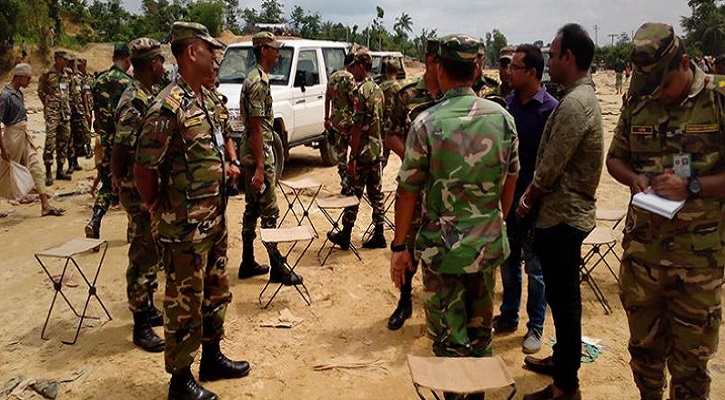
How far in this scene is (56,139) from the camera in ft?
30.1

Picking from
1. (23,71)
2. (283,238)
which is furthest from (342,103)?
(23,71)

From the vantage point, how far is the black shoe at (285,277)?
16.2 ft

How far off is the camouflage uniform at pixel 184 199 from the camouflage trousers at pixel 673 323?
7.35ft

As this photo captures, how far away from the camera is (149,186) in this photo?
295cm

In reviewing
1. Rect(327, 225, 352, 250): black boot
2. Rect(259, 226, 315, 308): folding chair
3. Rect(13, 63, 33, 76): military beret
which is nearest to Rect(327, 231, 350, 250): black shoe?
Rect(327, 225, 352, 250): black boot

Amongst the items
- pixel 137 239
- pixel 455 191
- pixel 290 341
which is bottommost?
pixel 290 341

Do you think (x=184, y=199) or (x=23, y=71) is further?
(x=23, y=71)

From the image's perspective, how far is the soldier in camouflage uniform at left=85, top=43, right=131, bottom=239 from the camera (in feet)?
17.0

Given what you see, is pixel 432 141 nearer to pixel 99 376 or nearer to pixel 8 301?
pixel 99 376

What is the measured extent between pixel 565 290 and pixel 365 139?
302 cm

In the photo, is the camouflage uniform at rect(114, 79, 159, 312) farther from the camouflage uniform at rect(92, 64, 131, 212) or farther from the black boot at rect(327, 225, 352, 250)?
the black boot at rect(327, 225, 352, 250)

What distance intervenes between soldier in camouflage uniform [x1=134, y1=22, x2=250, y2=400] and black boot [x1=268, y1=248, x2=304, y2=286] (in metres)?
1.74

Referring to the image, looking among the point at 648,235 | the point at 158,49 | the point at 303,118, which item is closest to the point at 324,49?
the point at 303,118

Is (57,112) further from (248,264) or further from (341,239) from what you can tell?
(341,239)
